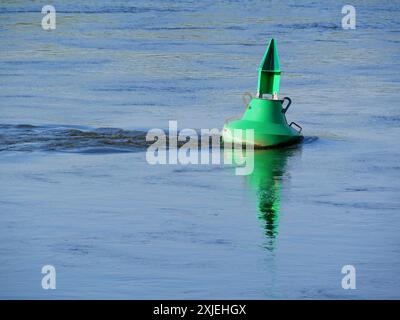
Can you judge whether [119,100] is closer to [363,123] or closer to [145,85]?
[145,85]

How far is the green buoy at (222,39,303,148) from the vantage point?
57.4 feet

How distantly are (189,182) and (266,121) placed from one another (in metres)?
2.65

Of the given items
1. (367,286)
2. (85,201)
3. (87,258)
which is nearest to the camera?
(367,286)

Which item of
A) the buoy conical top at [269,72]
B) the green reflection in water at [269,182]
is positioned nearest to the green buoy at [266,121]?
the buoy conical top at [269,72]

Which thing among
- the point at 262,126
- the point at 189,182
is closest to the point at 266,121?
the point at 262,126

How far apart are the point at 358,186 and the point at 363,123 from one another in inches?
203

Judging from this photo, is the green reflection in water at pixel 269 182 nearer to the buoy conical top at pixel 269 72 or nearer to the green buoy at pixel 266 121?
the green buoy at pixel 266 121

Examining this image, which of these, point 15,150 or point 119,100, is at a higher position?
point 119,100

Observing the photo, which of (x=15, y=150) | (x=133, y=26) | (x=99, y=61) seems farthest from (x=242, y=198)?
(x=133, y=26)

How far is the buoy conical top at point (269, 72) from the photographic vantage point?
57.9 ft

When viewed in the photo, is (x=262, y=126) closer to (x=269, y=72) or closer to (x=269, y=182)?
(x=269, y=72)

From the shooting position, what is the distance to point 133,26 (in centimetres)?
3722

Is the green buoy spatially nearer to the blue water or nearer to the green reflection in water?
the green reflection in water

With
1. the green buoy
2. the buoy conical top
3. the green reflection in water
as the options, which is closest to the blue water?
the green reflection in water
